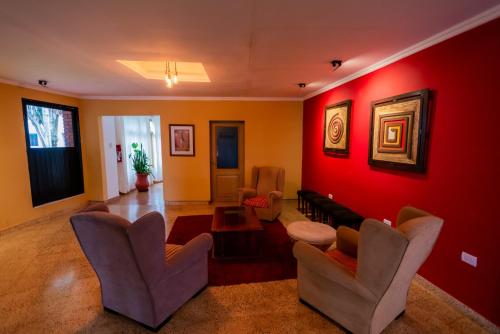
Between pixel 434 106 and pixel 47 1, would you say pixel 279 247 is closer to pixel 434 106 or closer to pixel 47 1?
pixel 434 106

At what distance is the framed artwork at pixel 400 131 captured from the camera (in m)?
2.34

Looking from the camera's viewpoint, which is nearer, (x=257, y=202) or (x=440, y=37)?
(x=440, y=37)

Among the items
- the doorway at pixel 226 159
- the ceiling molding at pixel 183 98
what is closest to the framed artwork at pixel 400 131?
the ceiling molding at pixel 183 98

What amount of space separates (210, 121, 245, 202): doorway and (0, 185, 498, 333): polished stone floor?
310 centimetres

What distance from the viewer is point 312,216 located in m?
4.36

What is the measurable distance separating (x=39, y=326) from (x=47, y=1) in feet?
8.32

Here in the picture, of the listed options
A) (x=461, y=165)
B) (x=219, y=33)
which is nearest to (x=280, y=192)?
(x=461, y=165)

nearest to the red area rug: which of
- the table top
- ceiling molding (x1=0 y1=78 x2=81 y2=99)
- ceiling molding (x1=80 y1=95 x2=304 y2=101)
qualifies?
the table top

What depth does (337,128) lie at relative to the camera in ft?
13.0

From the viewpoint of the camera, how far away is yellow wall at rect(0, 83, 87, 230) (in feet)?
12.1

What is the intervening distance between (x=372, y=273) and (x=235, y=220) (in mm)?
1913

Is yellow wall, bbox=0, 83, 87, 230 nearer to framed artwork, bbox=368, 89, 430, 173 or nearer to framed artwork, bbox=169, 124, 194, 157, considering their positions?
framed artwork, bbox=169, 124, 194, 157

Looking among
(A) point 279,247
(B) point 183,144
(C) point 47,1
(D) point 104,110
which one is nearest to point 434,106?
(A) point 279,247

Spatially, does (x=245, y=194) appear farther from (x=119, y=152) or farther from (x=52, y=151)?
(x=119, y=152)
